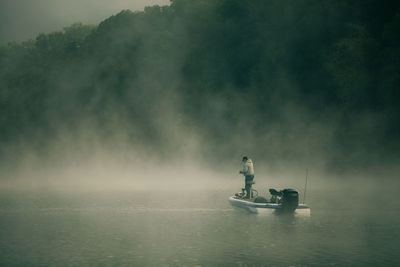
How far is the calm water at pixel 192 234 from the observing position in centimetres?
1983

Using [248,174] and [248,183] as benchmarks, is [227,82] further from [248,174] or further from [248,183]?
[248,174]

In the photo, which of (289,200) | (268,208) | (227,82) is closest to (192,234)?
(289,200)

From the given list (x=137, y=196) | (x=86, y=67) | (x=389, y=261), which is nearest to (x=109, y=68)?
(x=86, y=67)

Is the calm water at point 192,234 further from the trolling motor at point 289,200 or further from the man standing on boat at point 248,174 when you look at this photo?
the man standing on boat at point 248,174

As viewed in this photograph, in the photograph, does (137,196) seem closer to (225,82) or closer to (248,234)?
(248,234)

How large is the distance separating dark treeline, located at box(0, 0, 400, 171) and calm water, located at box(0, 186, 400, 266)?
2889cm

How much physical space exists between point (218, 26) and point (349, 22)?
68.4 feet

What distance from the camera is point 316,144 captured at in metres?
71.8

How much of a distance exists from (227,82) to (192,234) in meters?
60.0

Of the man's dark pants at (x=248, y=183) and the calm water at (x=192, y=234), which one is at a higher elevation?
the man's dark pants at (x=248, y=183)

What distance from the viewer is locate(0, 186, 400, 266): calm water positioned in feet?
65.1

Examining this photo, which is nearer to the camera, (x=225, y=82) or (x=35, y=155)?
(x=225, y=82)

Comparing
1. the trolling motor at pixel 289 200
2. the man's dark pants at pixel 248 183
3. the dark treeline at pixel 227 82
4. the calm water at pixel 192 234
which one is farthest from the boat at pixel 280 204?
the dark treeline at pixel 227 82

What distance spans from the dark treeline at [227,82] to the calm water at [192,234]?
94.8 ft
